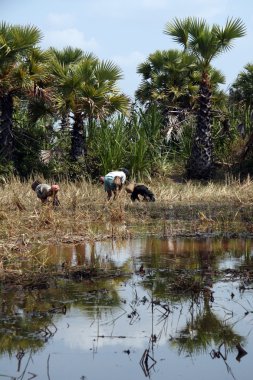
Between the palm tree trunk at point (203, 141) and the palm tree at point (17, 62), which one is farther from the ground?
the palm tree at point (17, 62)

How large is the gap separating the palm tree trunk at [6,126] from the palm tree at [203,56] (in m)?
6.48

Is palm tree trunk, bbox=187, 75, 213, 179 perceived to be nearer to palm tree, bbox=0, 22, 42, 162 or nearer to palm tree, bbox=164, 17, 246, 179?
palm tree, bbox=164, 17, 246, 179

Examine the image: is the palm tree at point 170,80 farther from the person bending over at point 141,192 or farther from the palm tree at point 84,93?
the person bending over at point 141,192

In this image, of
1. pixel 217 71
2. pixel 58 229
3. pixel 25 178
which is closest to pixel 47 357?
pixel 58 229

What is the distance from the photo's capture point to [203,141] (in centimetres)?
2595

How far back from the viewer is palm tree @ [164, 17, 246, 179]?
81.7 ft

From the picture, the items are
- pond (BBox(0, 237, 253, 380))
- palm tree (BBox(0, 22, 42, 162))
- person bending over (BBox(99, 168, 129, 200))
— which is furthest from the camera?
palm tree (BBox(0, 22, 42, 162))

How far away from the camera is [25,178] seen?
79.1 ft

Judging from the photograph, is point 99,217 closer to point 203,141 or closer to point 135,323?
point 135,323

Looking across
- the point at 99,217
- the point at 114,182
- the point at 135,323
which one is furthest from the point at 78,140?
the point at 135,323

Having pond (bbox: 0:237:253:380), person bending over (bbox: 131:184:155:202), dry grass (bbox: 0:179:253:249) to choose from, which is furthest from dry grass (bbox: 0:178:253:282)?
pond (bbox: 0:237:253:380)

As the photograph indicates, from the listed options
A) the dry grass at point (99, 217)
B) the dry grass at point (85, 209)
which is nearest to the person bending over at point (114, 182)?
the dry grass at point (85, 209)

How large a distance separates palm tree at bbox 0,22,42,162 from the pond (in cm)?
1424

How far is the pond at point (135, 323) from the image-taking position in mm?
5363
